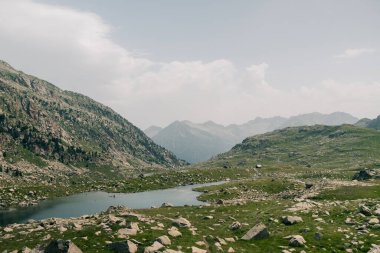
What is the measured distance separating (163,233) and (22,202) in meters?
79.0

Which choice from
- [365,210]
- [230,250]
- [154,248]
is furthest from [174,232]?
[365,210]

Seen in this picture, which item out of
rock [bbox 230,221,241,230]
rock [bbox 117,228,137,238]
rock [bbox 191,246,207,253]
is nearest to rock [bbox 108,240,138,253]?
rock [bbox 117,228,137,238]

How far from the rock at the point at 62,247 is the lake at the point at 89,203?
48.8m

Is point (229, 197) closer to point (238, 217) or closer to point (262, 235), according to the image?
point (238, 217)

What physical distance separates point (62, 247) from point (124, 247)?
6.33 metres

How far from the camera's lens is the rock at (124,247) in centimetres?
3762

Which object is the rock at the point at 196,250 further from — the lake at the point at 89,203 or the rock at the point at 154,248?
the lake at the point at 89,203

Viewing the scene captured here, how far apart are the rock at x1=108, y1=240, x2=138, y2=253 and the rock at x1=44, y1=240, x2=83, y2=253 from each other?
3384 mm

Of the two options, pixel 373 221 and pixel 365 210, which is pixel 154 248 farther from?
pixel 365 210

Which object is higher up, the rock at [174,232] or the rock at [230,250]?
the rock at [174,232]

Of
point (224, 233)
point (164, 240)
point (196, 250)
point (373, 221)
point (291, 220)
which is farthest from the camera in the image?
point (291, 220)

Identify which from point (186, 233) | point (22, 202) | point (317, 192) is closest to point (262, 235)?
point (186, 233)

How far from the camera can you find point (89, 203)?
108m

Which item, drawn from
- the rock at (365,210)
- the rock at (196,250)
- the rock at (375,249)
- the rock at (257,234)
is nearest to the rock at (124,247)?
the rock at (196,250)
